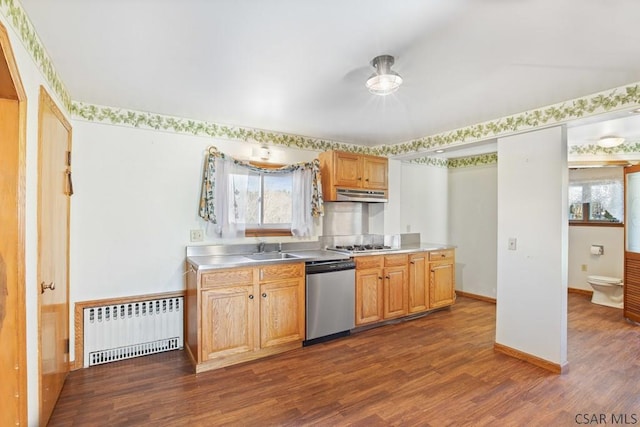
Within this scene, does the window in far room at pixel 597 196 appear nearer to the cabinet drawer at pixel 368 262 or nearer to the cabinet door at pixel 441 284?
the cabinet door at pixel 441 284

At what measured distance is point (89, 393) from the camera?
2.36m

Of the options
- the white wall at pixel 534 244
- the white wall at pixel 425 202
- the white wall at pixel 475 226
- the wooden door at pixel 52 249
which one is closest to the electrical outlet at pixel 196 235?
the wooden door at pixel 52 249

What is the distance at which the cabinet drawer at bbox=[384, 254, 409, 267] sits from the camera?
3.79 metres

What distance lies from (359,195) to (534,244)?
6.21ft

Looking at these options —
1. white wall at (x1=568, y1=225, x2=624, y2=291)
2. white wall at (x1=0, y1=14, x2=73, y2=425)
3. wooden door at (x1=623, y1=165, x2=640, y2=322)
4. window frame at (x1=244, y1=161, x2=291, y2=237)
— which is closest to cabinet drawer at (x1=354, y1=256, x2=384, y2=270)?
window frame at (x1=244, y1=161, x2=291, y2=237)

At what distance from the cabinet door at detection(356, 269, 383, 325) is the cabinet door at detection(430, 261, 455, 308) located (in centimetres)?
93

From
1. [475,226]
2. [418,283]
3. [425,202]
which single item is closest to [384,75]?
[418,283]

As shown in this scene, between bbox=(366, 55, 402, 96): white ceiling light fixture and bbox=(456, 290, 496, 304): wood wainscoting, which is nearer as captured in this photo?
bbox=(366, 55, 402, 96): white ceiling light fixture

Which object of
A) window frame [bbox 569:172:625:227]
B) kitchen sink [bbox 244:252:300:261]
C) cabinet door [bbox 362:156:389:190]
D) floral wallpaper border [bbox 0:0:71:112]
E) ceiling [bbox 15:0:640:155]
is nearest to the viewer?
floral wallpaper border [bbox 0:0:71:112]

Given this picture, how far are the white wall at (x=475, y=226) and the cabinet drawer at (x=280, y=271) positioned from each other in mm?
3276

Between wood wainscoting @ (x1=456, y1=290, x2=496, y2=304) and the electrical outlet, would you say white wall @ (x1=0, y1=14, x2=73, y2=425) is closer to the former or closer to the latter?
the electrical outlet

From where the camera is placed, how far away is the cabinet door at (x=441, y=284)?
422cm

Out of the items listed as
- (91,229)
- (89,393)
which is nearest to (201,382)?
(89,393)

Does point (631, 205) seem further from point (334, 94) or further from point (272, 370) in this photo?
point (272, 370)
